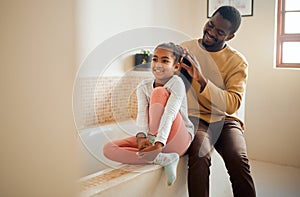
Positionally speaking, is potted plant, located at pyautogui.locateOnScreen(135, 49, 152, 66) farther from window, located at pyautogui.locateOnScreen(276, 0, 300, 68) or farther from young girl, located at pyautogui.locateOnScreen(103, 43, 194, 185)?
window, located at pyautogui.locateOnScreen(276, 0, 300, 68)

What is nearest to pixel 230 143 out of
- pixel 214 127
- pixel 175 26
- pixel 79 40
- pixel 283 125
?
pixel 214 127

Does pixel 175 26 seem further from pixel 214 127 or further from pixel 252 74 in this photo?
pixel 214 127

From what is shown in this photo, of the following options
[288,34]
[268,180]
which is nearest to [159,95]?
[268,180]

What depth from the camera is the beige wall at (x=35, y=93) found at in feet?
1.20

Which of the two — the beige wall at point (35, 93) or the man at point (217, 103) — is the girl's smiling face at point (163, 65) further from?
the beige wall at point (35, 93)

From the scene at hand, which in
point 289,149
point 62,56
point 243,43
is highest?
point 243,43

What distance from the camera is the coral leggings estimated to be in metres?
1.31

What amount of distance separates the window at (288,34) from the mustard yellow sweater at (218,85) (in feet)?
4.45

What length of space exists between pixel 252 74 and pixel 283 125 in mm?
508

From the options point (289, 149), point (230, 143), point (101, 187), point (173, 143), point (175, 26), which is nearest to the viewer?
point (101, 187)

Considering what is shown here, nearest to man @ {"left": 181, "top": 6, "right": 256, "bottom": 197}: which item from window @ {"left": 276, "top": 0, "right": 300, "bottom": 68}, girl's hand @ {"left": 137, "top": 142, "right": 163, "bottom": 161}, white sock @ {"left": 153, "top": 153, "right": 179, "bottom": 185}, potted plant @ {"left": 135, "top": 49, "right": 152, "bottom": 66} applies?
white sock @ {"left": 153, "top": 153, "right": 179, "bottom": 185}

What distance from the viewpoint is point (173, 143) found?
4.54 ft

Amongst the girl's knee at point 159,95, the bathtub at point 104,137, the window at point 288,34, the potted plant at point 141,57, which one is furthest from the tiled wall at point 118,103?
the window at point 288,34

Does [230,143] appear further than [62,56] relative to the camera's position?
Yes
